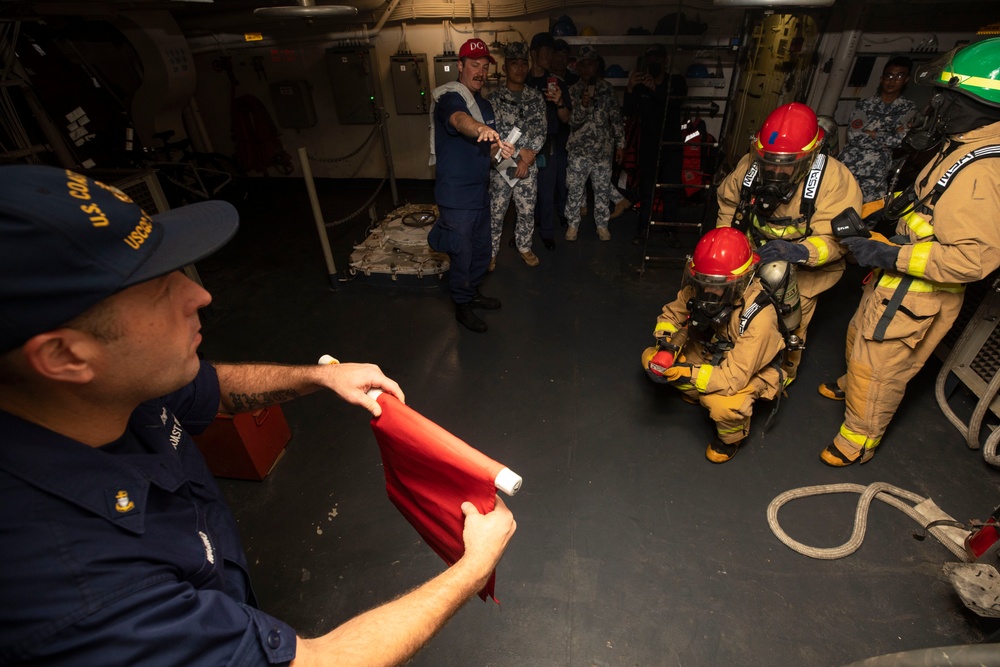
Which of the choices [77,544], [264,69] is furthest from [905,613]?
[264,69]

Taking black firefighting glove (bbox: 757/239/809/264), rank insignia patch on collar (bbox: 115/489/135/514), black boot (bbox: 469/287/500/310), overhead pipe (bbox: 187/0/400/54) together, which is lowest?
black boot (bbox: 469/287/500/310)

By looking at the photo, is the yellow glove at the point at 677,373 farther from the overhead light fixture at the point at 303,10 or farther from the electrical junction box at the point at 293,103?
the electrical junction box at the point at 293,103

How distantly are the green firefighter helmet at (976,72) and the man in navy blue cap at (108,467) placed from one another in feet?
11.2

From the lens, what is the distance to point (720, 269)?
2682 mm

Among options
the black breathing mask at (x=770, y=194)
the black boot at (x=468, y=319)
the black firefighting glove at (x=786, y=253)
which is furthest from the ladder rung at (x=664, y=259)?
the black firefighting glove at (x=786, y=253)

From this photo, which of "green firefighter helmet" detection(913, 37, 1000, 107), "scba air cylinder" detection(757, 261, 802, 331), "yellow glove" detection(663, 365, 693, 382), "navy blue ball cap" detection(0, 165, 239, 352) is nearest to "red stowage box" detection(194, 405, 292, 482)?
"navy blue ball cap" detection(0, 165, 239, 352)

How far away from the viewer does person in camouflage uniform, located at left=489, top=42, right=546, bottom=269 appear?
15.4 ft

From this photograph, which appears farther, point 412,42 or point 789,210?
point 412,42

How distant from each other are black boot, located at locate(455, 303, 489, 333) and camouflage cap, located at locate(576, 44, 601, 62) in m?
3.51

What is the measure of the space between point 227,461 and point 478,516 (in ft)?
8.01

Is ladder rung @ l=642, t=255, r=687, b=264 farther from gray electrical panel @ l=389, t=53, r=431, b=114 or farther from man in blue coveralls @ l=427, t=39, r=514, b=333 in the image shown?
gray electrical panel @ l=389, t=53, r=431, b=114

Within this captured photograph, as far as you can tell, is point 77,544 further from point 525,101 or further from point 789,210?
point 525,101

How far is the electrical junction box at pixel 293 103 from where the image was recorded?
7.59 m

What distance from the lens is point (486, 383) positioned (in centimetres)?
390
